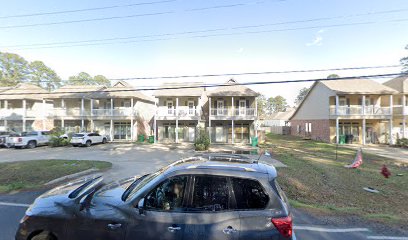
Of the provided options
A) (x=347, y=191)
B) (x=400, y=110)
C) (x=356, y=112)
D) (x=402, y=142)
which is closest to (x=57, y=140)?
(x=347, y=191)

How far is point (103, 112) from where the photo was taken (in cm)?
2728

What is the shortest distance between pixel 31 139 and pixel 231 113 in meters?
21.9

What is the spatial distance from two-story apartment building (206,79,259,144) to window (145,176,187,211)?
2168 centimetres

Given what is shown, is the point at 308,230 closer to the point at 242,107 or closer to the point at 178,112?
the point at 178,112

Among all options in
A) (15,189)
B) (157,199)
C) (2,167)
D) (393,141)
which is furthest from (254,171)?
(393,141)

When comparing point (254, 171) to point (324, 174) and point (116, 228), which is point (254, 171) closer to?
point (116, 228)

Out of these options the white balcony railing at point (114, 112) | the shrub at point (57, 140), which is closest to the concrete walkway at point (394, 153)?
the white balcony railing at point (114, 112)

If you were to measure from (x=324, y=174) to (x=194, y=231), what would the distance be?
9603 mm

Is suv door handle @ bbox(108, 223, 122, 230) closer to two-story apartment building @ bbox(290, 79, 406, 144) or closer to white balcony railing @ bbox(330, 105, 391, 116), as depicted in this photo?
two-story apartment building @ bbox(290, 79, 406, 144)

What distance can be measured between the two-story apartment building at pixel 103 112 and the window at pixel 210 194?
Result: 84.4ft

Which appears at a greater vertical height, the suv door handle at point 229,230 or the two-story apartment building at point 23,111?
the two-story apartment building at point 23,111

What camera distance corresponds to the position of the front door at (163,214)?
8.22 feet

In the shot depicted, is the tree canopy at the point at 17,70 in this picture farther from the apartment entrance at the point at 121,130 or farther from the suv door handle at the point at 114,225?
the suv door handle at the point at 114,225

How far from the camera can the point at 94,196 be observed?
122 inches
